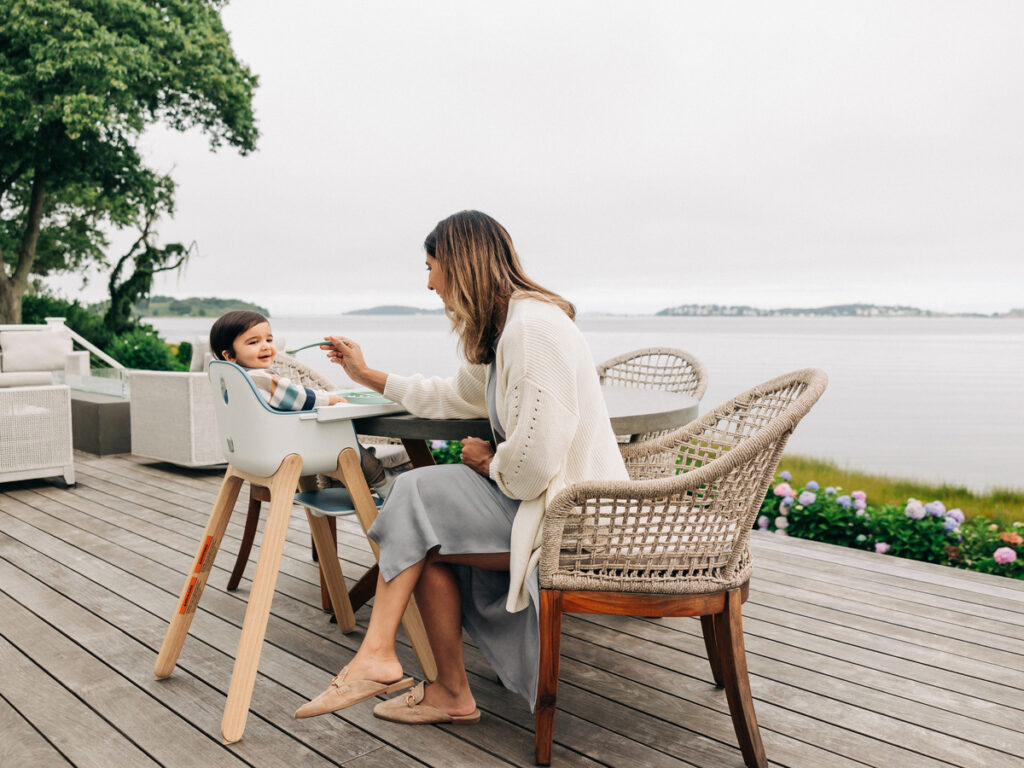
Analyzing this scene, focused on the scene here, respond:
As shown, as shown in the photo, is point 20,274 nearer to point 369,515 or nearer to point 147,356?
point 147,356

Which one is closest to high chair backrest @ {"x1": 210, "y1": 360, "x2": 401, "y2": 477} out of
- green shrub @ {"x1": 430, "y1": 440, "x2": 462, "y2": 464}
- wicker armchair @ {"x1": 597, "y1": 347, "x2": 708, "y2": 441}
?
wicker armchair @ {"x1": 597, "y1": 347, "x2": 708, "y2": 441}

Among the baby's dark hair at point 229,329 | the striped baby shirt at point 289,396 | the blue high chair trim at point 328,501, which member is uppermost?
the baby's dark hair at point 229,329

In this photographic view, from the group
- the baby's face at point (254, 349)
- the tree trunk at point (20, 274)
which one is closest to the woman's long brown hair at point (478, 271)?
the baby's face at point (254, 349)

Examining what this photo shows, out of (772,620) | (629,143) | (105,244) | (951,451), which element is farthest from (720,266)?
(772,620)

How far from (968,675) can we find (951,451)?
8.45 meters

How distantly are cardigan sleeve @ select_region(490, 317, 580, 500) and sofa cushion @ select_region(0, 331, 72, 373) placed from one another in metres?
7.53

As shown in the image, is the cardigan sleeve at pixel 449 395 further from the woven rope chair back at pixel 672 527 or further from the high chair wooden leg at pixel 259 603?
the woven rope chair back at pixel 672 527

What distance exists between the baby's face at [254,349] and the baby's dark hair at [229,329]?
0.04ft

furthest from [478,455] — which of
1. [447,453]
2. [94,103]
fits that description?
[94,103]

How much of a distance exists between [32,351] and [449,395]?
23.5ft

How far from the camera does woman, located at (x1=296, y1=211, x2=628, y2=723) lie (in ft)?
5.64

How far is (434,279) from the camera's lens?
76.6 inches

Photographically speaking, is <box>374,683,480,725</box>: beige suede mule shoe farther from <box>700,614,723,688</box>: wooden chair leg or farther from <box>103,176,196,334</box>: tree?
<box>103,176,196,334</box>: tree

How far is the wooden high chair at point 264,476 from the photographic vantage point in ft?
6.19
